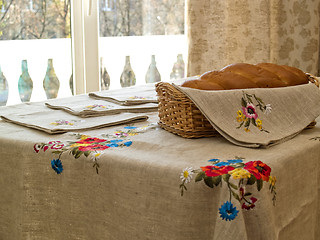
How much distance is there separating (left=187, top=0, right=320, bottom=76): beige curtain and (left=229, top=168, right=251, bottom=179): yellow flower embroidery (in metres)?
2.50

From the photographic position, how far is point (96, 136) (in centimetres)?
106

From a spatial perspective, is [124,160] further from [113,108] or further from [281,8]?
[281,8]

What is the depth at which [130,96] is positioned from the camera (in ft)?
5.16

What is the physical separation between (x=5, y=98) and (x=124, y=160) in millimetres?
1931

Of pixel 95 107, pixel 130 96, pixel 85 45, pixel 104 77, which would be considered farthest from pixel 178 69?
pixel 95 107

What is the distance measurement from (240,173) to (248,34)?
2.58 m

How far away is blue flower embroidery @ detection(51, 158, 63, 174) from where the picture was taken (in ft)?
3.07

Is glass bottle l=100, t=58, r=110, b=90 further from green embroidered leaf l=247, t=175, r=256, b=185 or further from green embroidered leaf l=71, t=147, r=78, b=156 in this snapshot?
green embroidered leaf l=247, t=175, r=256, b=185

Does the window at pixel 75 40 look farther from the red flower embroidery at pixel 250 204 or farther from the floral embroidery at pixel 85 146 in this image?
the red flower embroidery at pixel 250 204

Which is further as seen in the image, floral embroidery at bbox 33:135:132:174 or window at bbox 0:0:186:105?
window at bbox 0:0:186:105

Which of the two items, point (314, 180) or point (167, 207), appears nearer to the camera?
point (167, 207)

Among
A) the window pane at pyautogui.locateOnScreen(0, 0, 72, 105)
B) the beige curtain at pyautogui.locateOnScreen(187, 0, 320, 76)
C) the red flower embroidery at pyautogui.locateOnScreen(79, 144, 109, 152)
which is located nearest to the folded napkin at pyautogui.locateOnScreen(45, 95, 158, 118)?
the red flower embroidery at pyautogui.locateOnScreen(79, 144, 109, 152)

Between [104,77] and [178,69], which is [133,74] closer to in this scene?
[104,77]

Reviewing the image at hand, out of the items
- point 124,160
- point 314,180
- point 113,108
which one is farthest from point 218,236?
point 113,108
